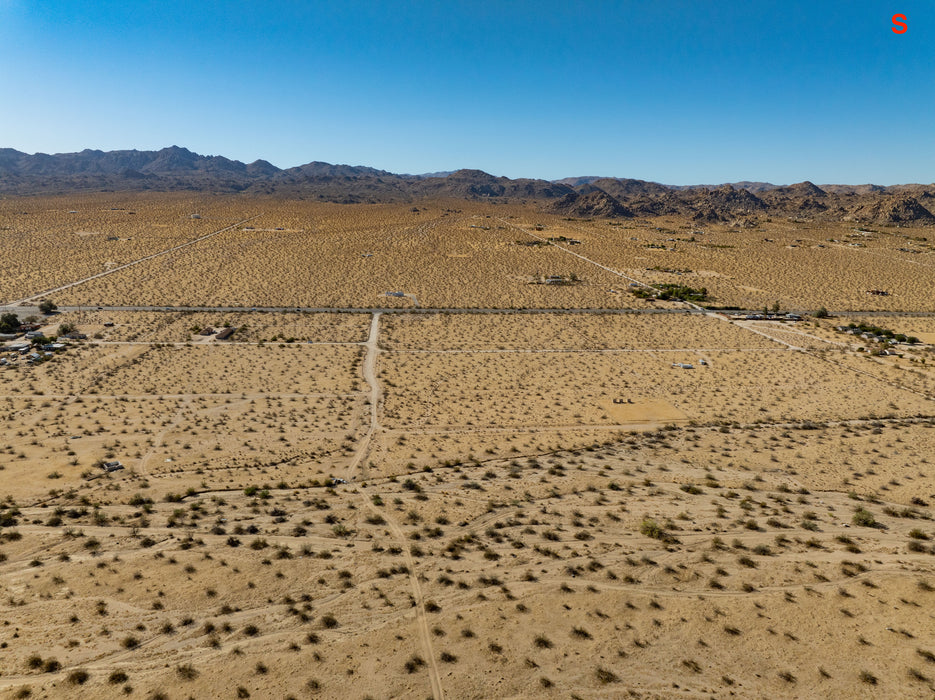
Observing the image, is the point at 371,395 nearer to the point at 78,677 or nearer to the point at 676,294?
the point at 78,677

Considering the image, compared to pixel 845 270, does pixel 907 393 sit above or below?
below

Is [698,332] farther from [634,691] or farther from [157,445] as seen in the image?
[157,445]

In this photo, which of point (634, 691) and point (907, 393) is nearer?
point (634, 691)

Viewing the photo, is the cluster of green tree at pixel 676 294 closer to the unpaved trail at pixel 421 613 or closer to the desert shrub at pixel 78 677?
the unpaved trail at pixel 421 613

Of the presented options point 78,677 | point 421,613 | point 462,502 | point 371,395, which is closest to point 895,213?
point 371,395

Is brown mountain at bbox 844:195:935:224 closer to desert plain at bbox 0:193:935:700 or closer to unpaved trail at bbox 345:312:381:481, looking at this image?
desert plain at bbox 0:193:935:700

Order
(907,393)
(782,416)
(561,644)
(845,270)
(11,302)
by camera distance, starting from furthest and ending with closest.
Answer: (845,270), (11,302), (907,393), (782,416), (561,644)

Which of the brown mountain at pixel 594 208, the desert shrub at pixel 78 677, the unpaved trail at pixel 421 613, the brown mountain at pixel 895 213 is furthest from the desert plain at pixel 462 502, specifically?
the brown mountain at pixel 895 213

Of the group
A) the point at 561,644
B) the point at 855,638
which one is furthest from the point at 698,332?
the point at 561,644

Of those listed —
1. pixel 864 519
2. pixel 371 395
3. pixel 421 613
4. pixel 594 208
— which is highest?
pixel 594 208
